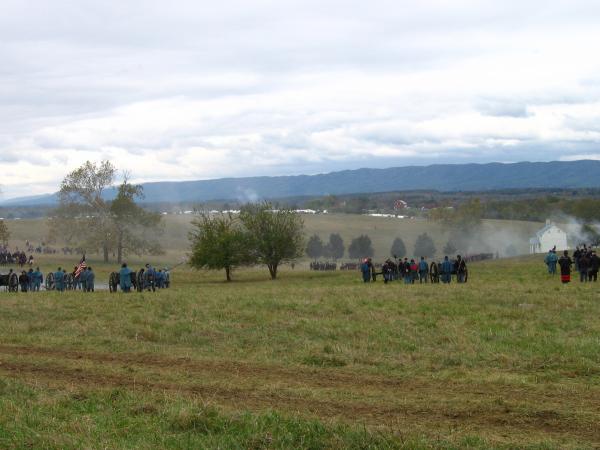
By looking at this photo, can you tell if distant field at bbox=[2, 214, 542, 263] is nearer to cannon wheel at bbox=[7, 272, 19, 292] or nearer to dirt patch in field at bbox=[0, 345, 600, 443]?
cannon wheel at bbox=[7, 272, 19, 292]

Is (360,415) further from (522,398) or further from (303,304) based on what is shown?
(303,304)

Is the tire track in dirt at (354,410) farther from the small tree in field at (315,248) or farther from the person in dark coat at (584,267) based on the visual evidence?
the small tree in field at (315,248)

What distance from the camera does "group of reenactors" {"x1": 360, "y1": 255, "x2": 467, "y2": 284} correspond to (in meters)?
37.3

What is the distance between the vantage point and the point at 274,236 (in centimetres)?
6341

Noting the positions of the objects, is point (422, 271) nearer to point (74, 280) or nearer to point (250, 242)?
point (74, 280)

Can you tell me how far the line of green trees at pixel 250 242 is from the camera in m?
62.0

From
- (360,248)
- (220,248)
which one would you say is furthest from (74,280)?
(360,248)

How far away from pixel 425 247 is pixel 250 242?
56.1 m

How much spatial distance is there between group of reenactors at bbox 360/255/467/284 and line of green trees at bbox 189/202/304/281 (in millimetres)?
18542

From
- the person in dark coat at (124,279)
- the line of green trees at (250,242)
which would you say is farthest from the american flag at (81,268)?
the line of green trees at (250,242)

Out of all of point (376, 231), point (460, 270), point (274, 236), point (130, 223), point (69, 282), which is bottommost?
point (69, 282)

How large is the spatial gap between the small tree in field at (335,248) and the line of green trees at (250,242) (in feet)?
162

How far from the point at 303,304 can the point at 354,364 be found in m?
9.17

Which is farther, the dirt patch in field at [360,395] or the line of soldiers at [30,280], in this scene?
the line of soldiers at [30,280]
